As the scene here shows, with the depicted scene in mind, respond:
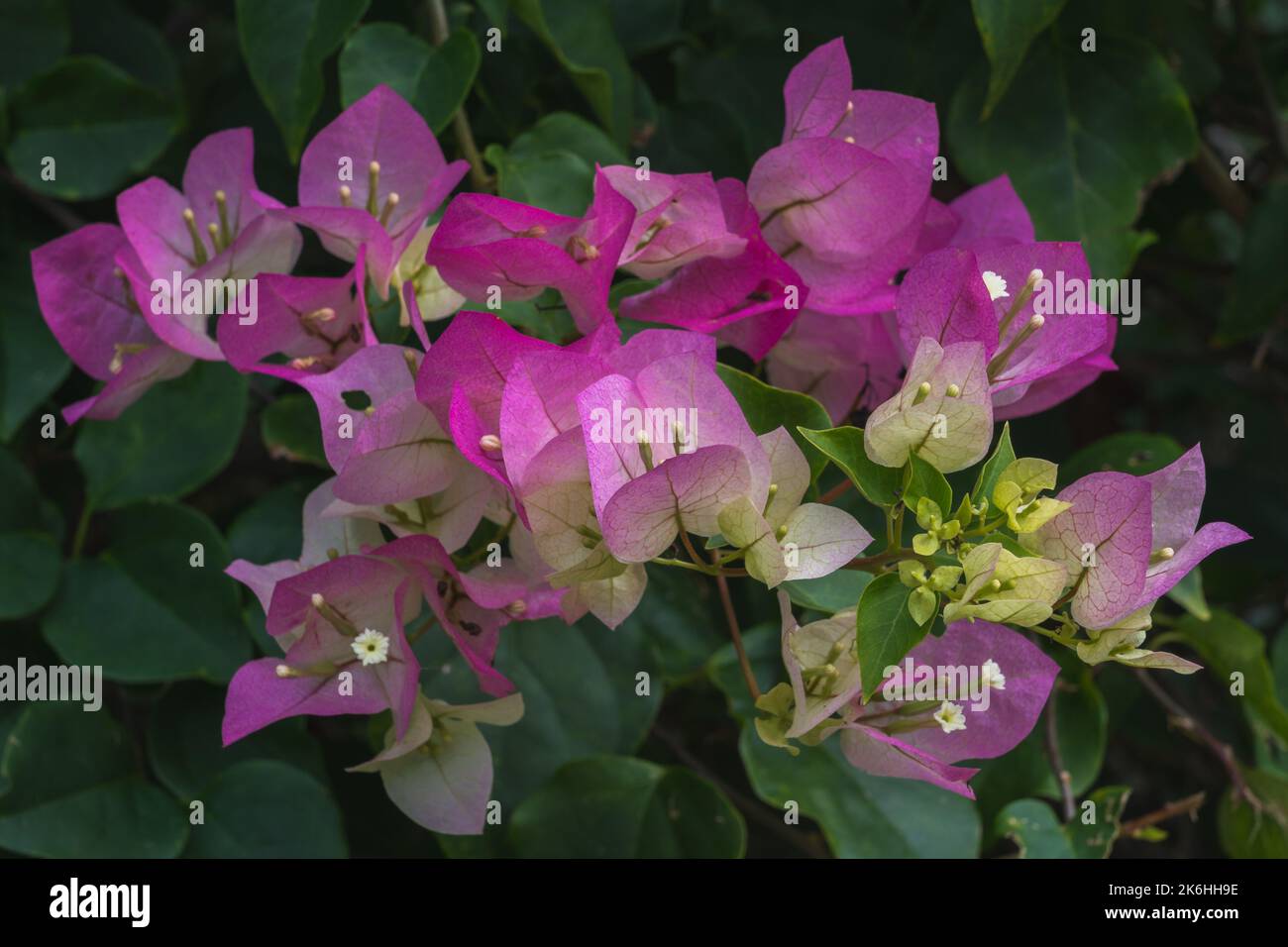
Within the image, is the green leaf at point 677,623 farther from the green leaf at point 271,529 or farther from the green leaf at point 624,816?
the green leaf at point 271,529

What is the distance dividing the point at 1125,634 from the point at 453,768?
0.27 m

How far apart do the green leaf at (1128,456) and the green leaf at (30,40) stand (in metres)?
0.69

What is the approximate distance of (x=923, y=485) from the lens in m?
0.41

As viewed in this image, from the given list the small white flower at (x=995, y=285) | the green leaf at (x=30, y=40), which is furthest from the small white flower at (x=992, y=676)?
the green leaf at (x=30, y=40)

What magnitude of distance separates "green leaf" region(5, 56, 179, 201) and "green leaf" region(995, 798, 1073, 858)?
0.65 metres

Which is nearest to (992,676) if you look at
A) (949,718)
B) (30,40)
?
(949,718)

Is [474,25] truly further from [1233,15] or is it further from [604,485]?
[1233,15]

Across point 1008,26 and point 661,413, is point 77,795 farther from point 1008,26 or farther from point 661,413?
point 1008,26

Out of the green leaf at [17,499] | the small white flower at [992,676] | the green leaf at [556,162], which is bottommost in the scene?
the small white flower at [992,676]

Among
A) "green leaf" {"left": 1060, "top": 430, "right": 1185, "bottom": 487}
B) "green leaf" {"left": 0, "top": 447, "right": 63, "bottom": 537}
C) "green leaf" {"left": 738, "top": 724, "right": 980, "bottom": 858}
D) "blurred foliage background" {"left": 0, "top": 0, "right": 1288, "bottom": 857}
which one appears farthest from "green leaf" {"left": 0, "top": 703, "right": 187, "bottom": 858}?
"green leaf" {"left": 1060, "top": 430, "right": 1185, "bottom": 487}

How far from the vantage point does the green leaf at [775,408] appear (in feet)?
1.53

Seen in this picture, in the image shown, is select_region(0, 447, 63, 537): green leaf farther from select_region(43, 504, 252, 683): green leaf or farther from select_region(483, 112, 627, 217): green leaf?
select_region(483, 112, 627, 217): green leaf

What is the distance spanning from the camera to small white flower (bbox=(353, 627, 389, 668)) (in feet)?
Answer: 1.51

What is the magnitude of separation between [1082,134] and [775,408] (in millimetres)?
348
